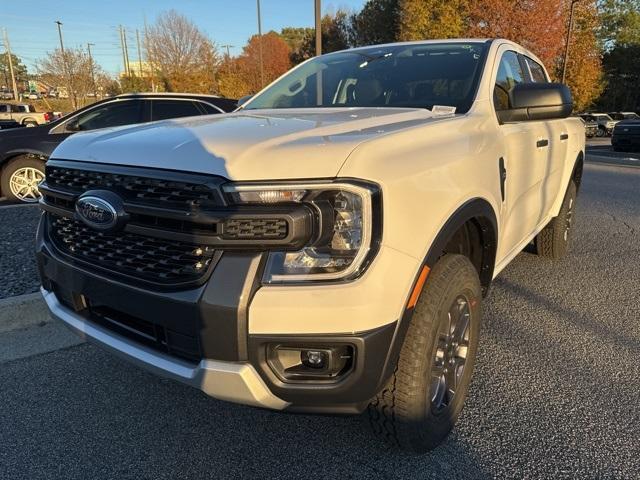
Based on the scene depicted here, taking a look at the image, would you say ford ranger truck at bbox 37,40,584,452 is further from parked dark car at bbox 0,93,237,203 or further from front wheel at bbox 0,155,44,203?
front wheel at bbox 0,155,44,203

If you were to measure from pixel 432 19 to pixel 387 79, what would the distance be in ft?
109

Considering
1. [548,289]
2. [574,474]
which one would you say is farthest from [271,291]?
[548,289]

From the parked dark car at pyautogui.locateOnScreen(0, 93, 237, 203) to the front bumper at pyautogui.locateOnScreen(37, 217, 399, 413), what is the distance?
6.27 meters

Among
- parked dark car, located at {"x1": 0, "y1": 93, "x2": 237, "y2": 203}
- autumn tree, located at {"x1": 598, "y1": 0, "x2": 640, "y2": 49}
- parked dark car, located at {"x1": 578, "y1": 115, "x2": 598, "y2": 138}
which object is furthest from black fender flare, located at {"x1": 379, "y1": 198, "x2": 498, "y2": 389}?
autumn tree, located at {"x1": 598, "y1": 0, "x2": 640, "y2": 49}

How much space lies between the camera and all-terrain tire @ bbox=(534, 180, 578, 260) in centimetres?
466

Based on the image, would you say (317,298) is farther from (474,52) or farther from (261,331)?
(474,52)

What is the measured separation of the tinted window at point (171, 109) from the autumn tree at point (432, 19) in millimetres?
25708

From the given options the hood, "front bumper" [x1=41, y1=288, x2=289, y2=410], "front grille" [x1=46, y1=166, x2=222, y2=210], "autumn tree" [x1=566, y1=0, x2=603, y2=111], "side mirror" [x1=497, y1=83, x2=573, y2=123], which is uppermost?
"autumn tree" [x1=566, y1=0, x2=603, y2=111]

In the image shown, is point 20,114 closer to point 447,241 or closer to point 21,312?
point 21,312

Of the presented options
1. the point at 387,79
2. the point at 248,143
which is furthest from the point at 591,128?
the point at 248,143

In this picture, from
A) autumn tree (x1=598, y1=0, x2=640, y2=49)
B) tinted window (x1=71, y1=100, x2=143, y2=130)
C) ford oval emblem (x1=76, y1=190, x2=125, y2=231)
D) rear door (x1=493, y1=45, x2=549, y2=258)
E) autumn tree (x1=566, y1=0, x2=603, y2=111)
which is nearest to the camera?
ford oval emblem (x1=76, y1=190, x2=125, y2=231)

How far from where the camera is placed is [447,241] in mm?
2064

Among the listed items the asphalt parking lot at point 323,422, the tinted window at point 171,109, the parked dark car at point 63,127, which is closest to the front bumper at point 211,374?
the asphalt parking lot at point 323,422

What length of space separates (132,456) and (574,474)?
1.89 metres
